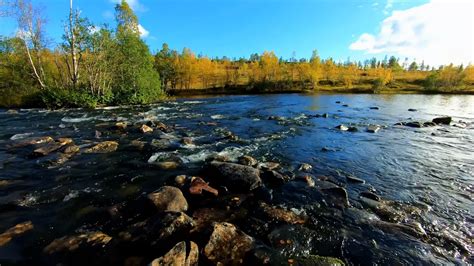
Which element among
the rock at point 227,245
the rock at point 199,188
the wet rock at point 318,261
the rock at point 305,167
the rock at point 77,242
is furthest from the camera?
the rock at point 305,167

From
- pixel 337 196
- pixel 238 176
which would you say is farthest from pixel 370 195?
pixel 238 176

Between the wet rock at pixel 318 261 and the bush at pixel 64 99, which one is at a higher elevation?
the bush at pixel 64 99

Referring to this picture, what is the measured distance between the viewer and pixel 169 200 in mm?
8141

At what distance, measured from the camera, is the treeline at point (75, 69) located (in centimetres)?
3419

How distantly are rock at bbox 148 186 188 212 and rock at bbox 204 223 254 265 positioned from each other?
6.25 ft

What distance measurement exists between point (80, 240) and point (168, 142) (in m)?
10.3

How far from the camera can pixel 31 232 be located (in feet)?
22.2

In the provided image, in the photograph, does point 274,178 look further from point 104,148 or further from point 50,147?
point 50,147

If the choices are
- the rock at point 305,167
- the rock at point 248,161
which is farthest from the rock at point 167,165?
the rock at point 305,167

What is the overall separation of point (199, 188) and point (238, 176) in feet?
5.55

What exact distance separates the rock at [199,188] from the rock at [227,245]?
8.49 feet

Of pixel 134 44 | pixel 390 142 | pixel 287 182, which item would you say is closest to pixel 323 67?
pixel 134 44

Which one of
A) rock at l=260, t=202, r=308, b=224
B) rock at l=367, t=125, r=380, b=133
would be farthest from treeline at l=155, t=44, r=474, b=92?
rock at l=260, t=202, r=308, b=224

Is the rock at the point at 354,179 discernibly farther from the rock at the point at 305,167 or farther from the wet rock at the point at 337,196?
the rock at the point at 305,167
